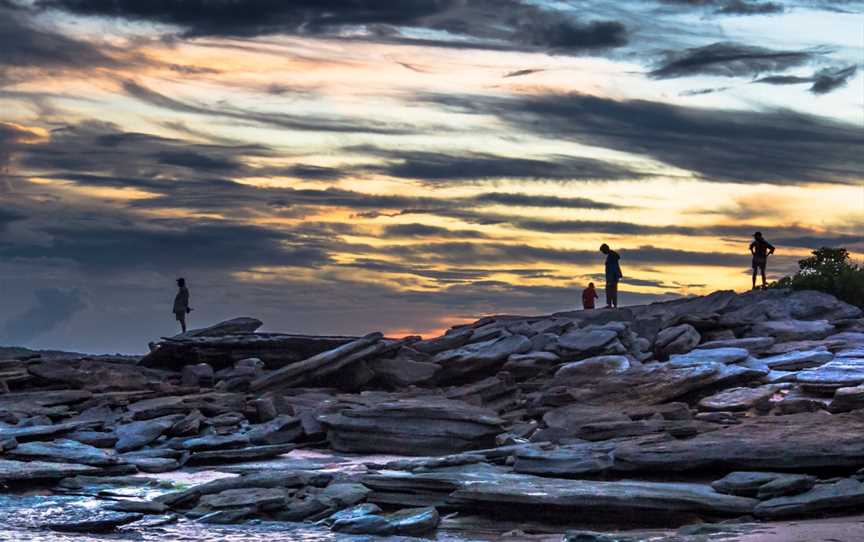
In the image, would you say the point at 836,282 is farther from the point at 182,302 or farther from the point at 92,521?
the point at 92,521

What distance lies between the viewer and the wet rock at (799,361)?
2753 cm

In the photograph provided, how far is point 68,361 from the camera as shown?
33.8 m

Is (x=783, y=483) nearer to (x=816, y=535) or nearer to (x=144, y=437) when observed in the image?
(x=816, y=535)

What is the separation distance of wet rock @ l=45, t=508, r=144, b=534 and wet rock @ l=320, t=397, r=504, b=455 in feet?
20.1

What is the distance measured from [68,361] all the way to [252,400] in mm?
8435

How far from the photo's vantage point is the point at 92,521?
17609 millimetres

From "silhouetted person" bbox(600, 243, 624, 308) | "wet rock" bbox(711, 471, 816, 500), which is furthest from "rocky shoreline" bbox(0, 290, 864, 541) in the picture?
"silhouetted person" bbox(600, 243, 624, 308)

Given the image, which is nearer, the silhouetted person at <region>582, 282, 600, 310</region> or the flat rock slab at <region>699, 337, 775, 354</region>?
the flat rock slab at <region>699, 337, 775, 354</region>

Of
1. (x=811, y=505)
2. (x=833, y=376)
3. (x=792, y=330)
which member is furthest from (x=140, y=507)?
(x=792, y=330)

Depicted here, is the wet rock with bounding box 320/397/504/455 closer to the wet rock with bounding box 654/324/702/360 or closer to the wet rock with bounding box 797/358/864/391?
the wet rock with bounding box 797/358/864/391

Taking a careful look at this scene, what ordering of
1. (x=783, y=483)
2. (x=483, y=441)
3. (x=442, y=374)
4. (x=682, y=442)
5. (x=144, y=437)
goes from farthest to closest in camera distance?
(x=442, y=374) < (x=144, y=437) < (x=483, y=441) < (x=682, y=442) < (x=783, y=483)

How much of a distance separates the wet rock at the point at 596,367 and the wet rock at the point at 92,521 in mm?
12613

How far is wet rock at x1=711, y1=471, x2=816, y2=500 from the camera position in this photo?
16.4 m

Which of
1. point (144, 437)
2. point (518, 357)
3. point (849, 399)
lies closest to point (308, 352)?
point (518, 357)
